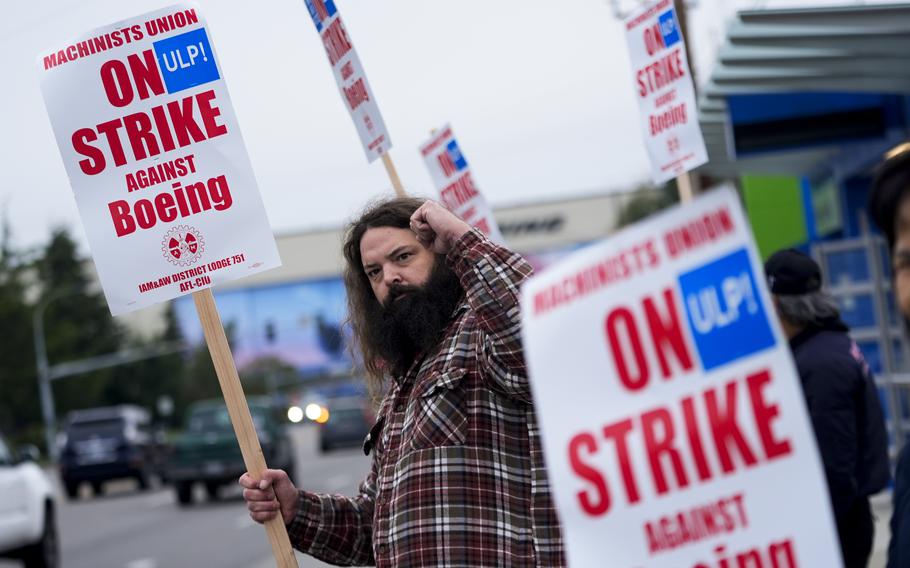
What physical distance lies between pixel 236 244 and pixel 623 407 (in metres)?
1.96

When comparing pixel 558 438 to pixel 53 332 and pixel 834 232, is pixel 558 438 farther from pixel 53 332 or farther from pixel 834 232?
pixel 53 332

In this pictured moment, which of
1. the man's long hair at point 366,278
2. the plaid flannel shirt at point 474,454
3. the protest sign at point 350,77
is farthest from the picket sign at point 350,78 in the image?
the plaid flannel shirt at point 474,454

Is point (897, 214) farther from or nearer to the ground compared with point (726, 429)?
farther from the ground

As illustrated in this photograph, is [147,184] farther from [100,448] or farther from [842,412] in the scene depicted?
[100,448]

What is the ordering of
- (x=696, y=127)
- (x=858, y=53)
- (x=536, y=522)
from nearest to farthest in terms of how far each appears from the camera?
(x=536, y=522) < (x=696, y=127) < (x=858, y=53)

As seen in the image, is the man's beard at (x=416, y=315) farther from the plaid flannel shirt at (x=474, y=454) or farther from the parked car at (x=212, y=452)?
the parked car at (x=212, y=452)

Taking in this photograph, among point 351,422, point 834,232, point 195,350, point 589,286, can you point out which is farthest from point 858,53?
point 195,350

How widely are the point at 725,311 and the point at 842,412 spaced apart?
2900 millimetres

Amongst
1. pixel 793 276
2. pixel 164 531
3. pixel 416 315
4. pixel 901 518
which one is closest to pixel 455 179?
pixel 793 276

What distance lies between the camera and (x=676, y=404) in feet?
6.24

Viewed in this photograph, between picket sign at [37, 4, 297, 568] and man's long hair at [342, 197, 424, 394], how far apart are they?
0.33 metres

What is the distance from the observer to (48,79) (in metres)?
3.64

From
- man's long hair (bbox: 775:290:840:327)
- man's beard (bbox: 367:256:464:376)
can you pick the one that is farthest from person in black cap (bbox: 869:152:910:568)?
man's long hair (bbox: 775:290:840:327)

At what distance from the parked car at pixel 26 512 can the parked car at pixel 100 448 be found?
1322cm
